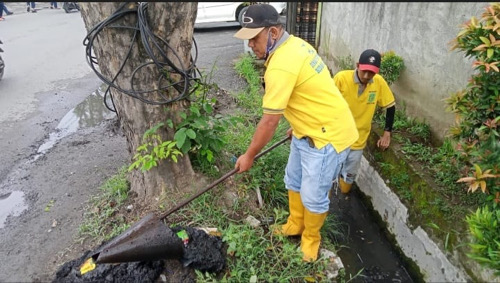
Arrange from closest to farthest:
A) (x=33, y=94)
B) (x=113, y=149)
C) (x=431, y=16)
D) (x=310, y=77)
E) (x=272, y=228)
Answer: (x=310, y=77) < (x=272, y=228) < (x=431, y=16) < (x=113, y=149) < (x=33, y=94)

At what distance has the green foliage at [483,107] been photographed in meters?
2.41

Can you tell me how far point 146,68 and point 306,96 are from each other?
1.41m

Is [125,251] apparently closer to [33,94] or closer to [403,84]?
[403,84]

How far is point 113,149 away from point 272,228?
273 cm

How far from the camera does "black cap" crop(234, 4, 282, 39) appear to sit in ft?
7.68

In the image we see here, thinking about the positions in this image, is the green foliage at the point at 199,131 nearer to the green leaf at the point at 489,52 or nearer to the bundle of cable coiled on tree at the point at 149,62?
the bundle of cable coiled on tree at the point at 149,62

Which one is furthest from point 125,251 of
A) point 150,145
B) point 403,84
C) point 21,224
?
point 403,84

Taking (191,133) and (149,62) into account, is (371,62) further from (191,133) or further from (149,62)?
(149,62)

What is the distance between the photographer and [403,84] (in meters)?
4.50

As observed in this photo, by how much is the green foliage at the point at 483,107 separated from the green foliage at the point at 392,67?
5.53 feet

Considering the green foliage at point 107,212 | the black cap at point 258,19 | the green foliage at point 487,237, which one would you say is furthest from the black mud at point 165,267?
the green foliage at point 487,237

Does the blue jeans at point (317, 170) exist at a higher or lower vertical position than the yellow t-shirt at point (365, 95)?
lower

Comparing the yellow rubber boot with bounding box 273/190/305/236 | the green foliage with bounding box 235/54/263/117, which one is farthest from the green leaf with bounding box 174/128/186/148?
the green foliage with bounding box 235/54/263/117

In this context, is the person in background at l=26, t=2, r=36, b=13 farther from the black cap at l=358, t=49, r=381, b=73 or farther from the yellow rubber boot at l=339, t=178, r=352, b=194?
the black cap at l=358, t=49, r=381, b=73
